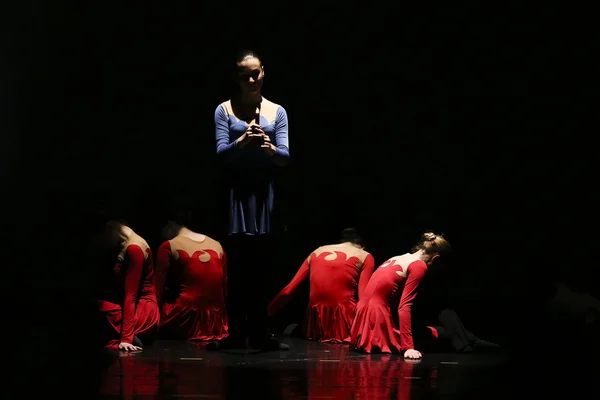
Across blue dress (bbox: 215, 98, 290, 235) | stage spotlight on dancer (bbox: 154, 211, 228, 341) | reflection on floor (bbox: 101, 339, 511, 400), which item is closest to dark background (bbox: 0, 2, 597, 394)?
stage spotlight on dancer (bbox: 154, 211, 228, 341)

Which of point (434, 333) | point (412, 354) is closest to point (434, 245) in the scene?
point (434, 333)

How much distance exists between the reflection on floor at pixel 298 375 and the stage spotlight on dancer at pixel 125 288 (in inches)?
7.2

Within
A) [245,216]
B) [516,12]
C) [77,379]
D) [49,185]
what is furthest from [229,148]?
[516,12]

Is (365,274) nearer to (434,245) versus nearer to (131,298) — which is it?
(434,245)

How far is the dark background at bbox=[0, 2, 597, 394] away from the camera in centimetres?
635

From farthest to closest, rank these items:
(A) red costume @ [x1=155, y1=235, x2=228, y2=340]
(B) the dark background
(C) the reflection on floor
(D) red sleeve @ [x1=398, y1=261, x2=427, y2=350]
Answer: (B) the dark background, (A) red costume @ [x1=155, y1=235, x2=228, y2=340], (D) red sleeve @ [x1=398, y1=261, x2=427, y2=350], (C) the reflection on floor

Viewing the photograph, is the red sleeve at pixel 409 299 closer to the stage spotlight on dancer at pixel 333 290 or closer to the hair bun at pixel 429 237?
the hair bun at pixel 429 237

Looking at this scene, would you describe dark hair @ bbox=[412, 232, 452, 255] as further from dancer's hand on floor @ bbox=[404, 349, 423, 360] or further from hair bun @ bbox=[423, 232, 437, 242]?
dancer's hand on floor @ bbox=[404, 349, 423, 360]

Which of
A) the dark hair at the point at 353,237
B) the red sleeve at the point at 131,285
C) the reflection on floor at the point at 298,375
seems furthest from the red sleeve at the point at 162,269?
the dark hair at the point at 353,237

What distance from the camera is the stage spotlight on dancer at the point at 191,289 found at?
17.8 feet

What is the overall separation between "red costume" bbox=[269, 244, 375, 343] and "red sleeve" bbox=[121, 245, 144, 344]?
939 mm

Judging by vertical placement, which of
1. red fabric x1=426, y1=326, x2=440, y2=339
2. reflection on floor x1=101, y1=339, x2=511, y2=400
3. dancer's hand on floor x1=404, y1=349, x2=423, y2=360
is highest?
red fabric x1=426, y1=326, x2=440, y2=339

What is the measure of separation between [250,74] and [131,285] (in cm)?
126

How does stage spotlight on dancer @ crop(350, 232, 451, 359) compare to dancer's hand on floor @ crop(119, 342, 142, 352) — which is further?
stage spotlight on dancer @ crop(350, 232, 451, 359)
